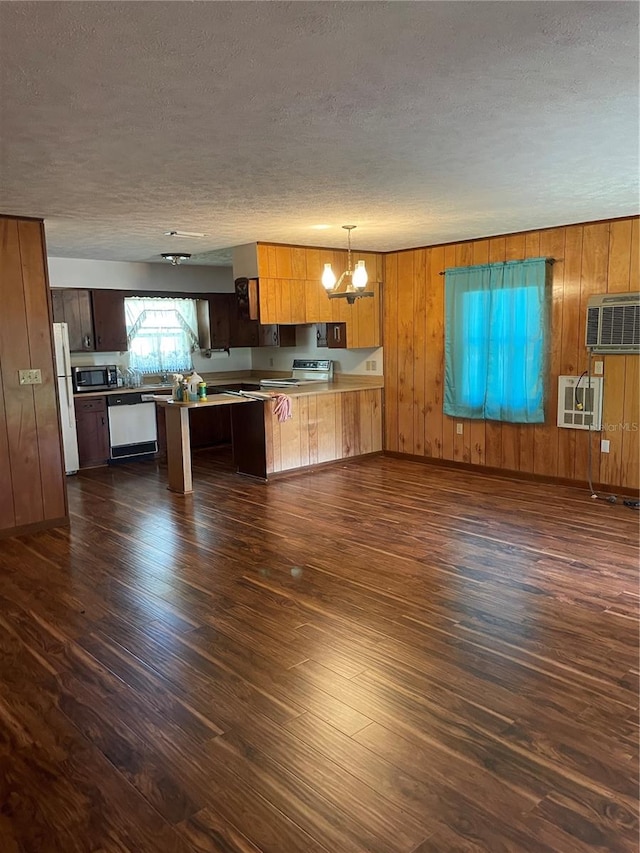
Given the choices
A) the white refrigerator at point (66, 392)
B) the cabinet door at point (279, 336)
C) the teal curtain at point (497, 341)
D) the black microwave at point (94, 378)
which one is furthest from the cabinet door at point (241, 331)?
the teal curtain at point (497, 341)

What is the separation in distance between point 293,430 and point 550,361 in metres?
2.66

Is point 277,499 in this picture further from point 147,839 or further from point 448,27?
point 448,27

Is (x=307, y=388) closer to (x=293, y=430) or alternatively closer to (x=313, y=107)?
(x=293, y=430)

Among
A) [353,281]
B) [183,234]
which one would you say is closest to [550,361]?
[353,281]

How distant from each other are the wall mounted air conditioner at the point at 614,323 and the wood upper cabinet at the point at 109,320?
531cm

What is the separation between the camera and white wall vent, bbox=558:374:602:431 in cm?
547

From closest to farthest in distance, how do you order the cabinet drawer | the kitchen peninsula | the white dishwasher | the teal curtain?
the teal curtain → the kitchen peninsula → the cabinet drawer → the white dishwasher

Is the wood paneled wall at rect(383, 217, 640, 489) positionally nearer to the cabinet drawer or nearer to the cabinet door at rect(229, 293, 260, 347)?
the cabinet door at rect(229, 293, 260, 347)

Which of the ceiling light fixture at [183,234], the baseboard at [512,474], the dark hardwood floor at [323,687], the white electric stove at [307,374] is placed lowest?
the dark hardwood floor at [323,687]

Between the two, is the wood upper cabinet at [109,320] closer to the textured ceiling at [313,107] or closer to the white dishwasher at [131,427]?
the white dishwasher at [131,427]

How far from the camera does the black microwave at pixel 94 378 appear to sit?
23.3 ft

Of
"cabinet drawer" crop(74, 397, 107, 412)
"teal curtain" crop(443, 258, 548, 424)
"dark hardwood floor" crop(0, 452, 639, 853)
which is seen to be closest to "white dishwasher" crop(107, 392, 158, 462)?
"cabinet drawer" crop(74, 397, 107, 412)

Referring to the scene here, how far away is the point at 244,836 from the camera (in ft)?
6.02

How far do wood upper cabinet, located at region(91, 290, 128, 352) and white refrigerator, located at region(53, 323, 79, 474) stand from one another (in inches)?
24.0
